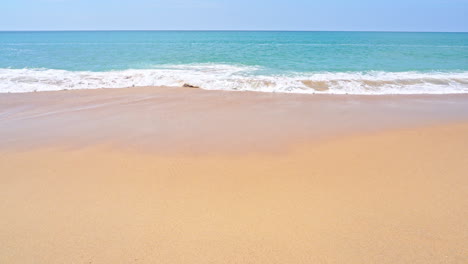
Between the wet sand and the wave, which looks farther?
the wave

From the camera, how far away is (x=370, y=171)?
3877mm

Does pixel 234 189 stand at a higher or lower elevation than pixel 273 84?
lower

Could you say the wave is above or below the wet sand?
above

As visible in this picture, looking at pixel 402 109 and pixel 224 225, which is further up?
pixel 402 109

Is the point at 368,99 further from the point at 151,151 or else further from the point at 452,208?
the point at 151,151

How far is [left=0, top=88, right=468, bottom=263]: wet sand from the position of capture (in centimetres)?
248

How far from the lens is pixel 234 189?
344cm

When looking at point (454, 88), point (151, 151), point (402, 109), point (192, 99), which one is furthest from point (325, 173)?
point (454, 88)

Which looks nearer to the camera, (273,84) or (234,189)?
(234,189)

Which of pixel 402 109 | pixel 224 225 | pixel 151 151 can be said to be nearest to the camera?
pixel 224 225

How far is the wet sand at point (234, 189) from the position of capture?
2.48 meters

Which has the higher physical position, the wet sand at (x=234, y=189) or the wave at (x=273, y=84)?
the wave at (x=273, y=84)

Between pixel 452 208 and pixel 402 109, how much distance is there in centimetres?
528

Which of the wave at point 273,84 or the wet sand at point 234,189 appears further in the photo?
the wave at point 273,84
